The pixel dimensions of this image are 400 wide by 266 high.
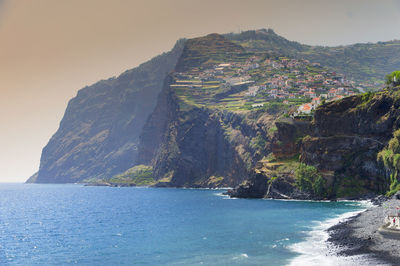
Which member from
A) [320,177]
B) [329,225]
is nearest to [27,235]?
[329,225]

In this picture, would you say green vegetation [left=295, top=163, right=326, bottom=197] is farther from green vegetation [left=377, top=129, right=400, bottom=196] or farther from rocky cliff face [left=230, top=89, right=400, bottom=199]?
green vegetation [left=377, top=129, right=400, bottom=196]

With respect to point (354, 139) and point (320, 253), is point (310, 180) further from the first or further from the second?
point (320, 253)

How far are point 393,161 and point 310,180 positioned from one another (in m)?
29.7

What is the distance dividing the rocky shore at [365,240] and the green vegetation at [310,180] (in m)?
55.2

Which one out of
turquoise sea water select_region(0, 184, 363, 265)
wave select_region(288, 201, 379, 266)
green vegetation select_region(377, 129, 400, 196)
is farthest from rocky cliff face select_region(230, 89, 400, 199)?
wave select_region(288, 201, 379, 266)

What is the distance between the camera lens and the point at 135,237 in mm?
82500

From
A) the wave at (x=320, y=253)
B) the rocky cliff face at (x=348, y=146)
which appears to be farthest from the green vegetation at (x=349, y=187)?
the wave at (x=320, y=253)

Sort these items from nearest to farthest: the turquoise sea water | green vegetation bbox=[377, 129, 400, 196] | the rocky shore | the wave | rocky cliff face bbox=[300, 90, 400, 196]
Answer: the wave, the rocky shore, the turquoise sea water, green vegetation bbox=[377, 129, 400, 196], rocky cliff face bbox=[300, 90, 400, 196]

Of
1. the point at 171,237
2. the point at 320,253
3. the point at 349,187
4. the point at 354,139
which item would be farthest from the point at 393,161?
the point at 320,253

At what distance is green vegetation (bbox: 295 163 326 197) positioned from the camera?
141 metres

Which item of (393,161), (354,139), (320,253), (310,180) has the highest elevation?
(354,139)

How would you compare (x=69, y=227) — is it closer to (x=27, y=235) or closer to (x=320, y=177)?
(x=27, y=235)

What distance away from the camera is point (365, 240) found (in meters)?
62.5

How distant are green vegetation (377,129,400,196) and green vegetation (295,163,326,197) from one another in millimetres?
22007
